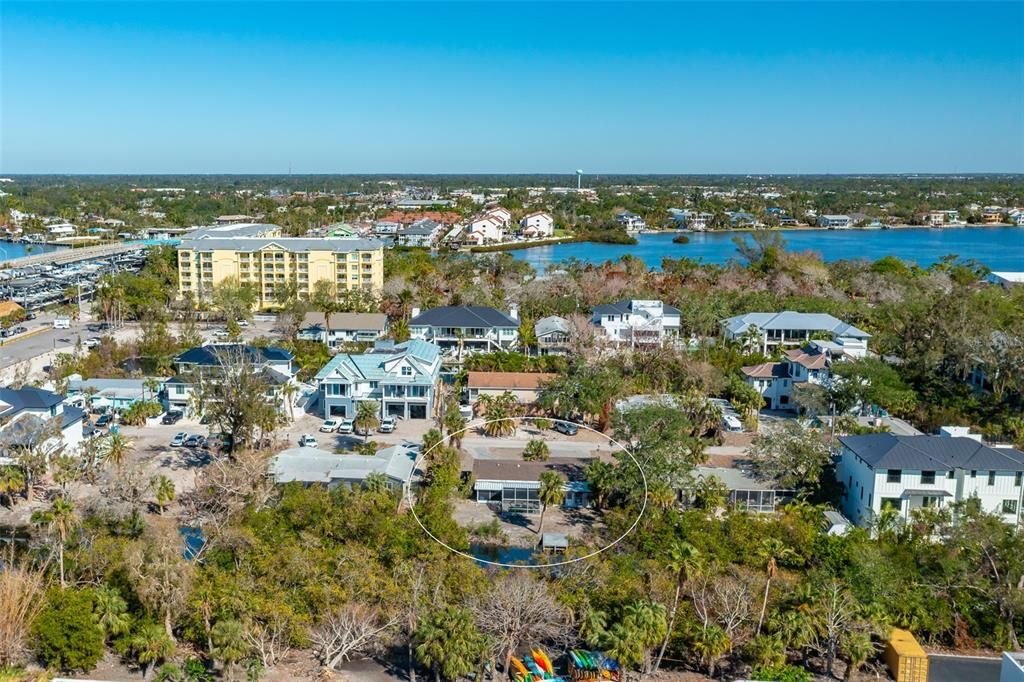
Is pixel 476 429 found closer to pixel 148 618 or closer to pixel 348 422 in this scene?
pixel 348 422

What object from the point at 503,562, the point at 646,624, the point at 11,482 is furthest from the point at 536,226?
Result: the point at 646,624

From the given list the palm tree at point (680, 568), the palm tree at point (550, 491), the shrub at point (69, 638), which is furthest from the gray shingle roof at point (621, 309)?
the shrub at point (69, 638)

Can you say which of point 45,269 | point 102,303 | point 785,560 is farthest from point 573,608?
point 45,269

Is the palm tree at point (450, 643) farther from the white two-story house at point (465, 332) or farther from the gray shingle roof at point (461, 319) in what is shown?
the gray shingle roof at point (461, 319)

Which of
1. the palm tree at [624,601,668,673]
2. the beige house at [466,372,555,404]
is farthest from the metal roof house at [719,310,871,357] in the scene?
the palm tree at [624,601,668,673]

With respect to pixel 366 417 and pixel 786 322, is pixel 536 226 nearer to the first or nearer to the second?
pixel 786 322

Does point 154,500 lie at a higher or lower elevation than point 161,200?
lower

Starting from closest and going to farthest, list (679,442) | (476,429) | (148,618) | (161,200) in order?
(148,618), (679,442), (476,429), (161,200)
